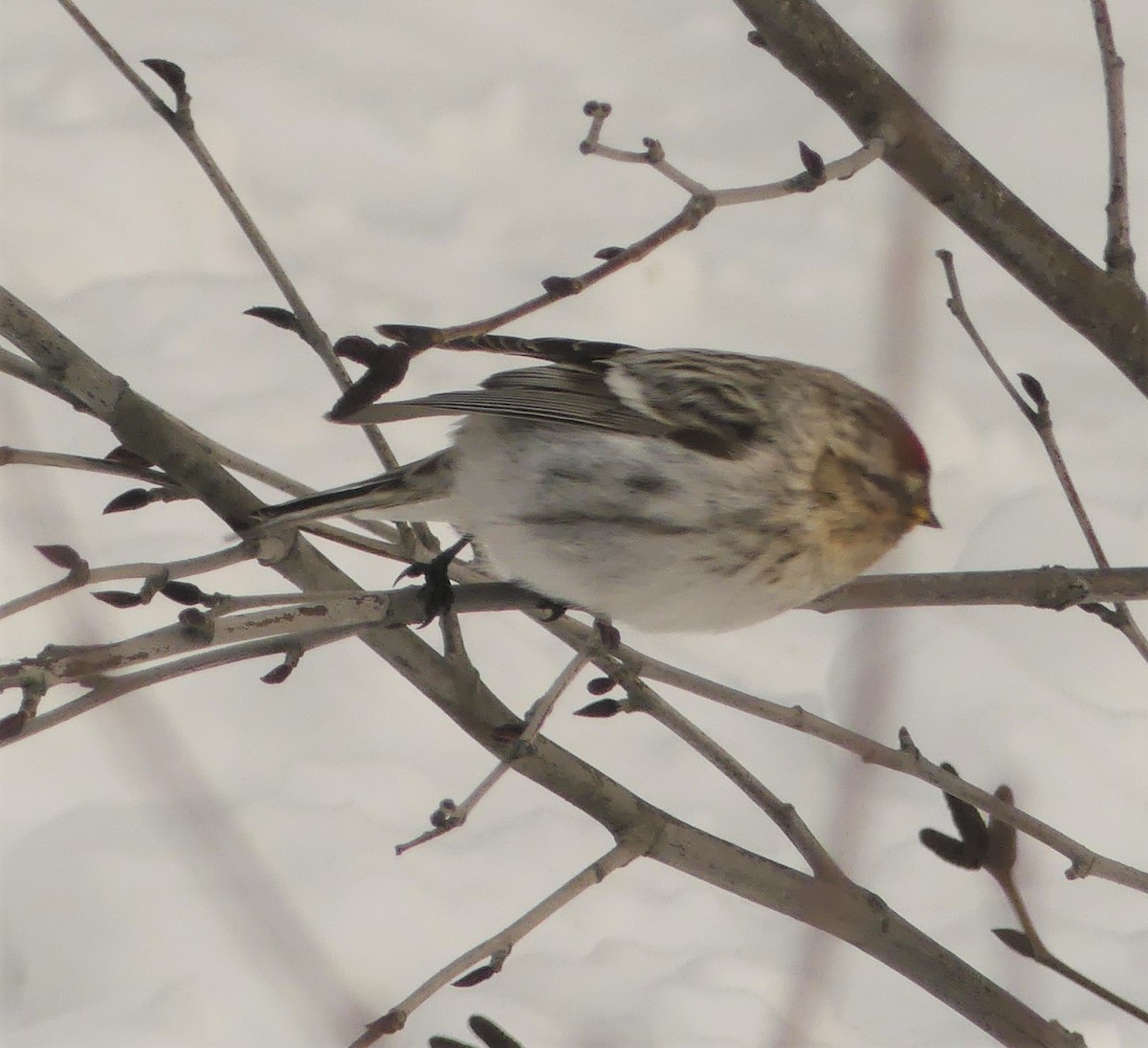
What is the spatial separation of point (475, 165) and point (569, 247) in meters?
0.44

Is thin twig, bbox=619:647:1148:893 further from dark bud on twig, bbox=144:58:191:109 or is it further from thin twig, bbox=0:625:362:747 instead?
dark bud on twig, bbox=144:58:191:109

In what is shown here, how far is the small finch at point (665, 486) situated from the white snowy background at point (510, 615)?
16cm

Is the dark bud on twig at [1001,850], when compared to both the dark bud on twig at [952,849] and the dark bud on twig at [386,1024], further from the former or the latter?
the dark bud on twig at [386,1024]

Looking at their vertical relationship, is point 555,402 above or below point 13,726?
above

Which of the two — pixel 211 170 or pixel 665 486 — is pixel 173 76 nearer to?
pixel 211 170

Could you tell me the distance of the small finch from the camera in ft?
5.52

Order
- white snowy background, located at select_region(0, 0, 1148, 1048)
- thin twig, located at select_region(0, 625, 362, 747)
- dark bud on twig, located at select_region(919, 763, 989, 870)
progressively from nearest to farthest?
thin twig, located at select_region(0, 625, 362, 747) → dark bud on twig, located at select_region(919, 763, 989, 870) → white snowy background, located at select_region(0, 0, 1148, 1048)

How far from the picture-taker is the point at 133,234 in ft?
13.1

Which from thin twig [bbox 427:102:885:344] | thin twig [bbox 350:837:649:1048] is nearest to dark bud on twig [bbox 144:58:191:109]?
thin twig [bbox 427:102:885:344]

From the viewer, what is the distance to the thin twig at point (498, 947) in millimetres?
1140

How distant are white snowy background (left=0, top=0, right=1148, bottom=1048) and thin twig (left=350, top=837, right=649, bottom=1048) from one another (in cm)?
4

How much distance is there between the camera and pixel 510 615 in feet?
10.9

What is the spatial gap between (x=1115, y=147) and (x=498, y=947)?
3.11ft

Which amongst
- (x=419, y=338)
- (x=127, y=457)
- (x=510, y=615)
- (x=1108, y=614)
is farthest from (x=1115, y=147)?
(x=510, y=615)
